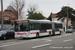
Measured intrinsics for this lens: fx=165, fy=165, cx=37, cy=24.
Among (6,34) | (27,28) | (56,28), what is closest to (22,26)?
(27,28)

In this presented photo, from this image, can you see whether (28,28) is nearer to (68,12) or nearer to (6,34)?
(6,34)

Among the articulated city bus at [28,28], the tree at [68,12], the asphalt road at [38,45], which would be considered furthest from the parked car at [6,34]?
the tree at [68,12]

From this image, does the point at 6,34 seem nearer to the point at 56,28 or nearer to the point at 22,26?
the point at 22,26

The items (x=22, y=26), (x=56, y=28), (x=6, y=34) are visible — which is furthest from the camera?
(x=56, y=28)

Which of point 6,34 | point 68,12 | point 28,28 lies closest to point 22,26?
point 28,28

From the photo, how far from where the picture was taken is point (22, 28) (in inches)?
838

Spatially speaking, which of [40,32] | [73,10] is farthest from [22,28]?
[73,10]

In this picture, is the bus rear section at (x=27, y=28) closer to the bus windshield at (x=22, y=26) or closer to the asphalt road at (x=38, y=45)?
the bus windshield at (x=22, y=26)

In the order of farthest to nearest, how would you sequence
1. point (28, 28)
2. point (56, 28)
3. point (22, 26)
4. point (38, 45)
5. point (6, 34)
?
1. point (56, 28)
2. point (6, 34)
3. point (22, 26)
4. point (28, 28)
5. point (38, 45)

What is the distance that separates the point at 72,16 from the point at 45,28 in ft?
154

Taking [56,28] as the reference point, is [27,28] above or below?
above

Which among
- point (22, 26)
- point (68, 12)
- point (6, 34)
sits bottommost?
point (6, 34)

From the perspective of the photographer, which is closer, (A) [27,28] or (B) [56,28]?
(A) [27,28]

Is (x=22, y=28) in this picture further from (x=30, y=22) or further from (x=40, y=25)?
(x=40, y=25)
